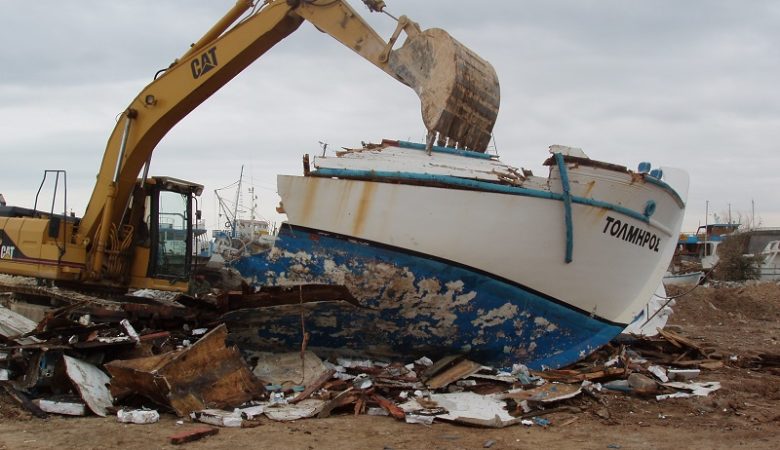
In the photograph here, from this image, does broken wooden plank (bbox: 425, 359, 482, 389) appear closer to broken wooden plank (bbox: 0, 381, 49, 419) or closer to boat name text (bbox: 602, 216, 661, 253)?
boat name text (bbox: 602, 216, 661, 253)

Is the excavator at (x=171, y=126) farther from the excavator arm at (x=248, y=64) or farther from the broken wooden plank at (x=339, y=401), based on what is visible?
the broken wooden plank at (x=339, y=401)

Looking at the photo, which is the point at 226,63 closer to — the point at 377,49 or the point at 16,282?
the point at 377,49

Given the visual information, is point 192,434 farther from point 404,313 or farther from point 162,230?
point 162,230

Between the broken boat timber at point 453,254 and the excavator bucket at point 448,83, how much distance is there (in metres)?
0.26

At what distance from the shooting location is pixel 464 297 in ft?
21.1

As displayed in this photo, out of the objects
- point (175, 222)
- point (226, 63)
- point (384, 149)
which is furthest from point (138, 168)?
point (384, 149)

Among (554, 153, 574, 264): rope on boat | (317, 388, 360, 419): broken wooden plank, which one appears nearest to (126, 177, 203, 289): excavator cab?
(317, 388, 360, 419): broken wooden plank

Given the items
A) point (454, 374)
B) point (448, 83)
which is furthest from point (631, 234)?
point (448, 83)

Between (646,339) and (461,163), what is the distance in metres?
4.03

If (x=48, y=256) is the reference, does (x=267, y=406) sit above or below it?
below

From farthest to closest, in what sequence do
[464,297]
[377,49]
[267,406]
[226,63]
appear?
[226,63] < [377,49] < [464,297] < [267,406]

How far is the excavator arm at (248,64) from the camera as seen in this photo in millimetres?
6617

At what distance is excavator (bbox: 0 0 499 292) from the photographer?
6699mm

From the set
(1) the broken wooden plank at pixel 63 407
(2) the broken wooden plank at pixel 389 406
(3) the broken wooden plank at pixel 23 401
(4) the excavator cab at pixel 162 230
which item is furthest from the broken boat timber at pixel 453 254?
(4) the excavator cab at pixel 162 230
